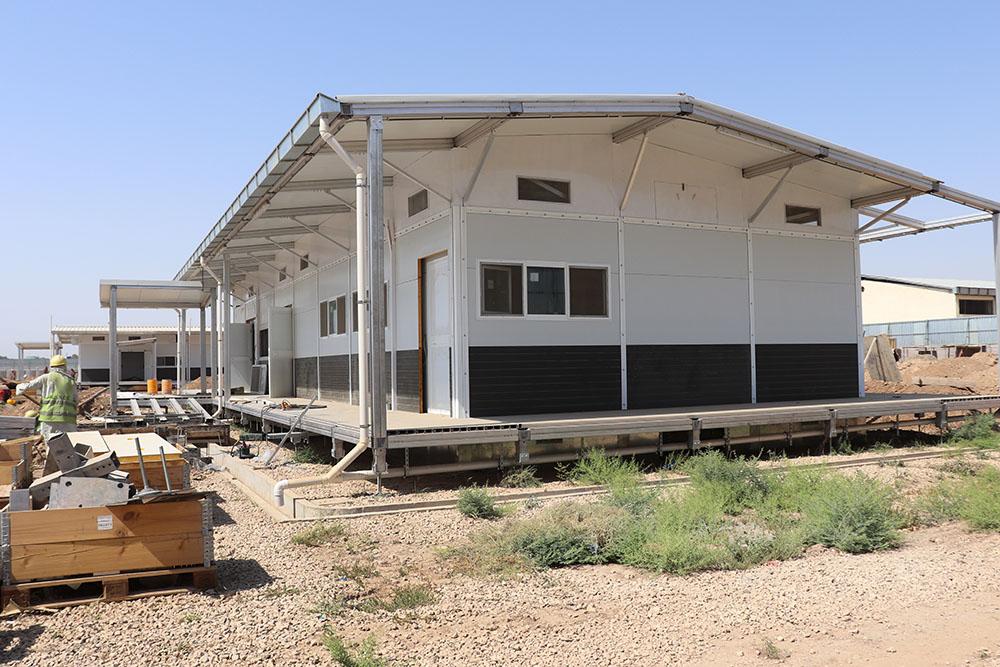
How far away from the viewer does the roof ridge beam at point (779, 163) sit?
1182 centimetres

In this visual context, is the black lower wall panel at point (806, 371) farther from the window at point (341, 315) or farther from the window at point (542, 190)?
the window at point (341, 315)

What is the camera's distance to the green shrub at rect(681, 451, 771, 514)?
8.34m

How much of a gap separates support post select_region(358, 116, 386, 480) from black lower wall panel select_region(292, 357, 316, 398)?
9177 millimetres

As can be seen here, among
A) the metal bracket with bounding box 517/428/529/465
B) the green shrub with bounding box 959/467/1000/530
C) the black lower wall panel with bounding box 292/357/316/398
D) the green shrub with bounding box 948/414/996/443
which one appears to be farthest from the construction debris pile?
the green shrub with bounding box 948/414/996/443

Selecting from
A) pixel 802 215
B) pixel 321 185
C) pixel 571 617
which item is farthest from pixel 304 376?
pixel 571 617

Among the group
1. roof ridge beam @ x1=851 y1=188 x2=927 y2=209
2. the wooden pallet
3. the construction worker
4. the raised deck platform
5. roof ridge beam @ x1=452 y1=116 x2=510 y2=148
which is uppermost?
roof ridge beam @ x1=452 y1=116 x2=510 y2=148

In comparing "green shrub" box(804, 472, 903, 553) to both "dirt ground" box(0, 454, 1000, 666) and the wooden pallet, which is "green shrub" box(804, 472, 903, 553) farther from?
the wooden pallet

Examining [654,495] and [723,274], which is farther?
[723,274]

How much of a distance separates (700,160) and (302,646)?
10329mm

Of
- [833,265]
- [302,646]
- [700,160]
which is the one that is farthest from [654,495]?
[833,265]

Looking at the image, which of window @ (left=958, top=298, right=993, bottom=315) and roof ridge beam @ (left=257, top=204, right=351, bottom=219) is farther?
window @ (left=958, top=298, right=993, bottom=315)

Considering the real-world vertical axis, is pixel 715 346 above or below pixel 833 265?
below

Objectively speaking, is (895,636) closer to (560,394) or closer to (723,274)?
(560,394)

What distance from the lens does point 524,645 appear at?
470cm
